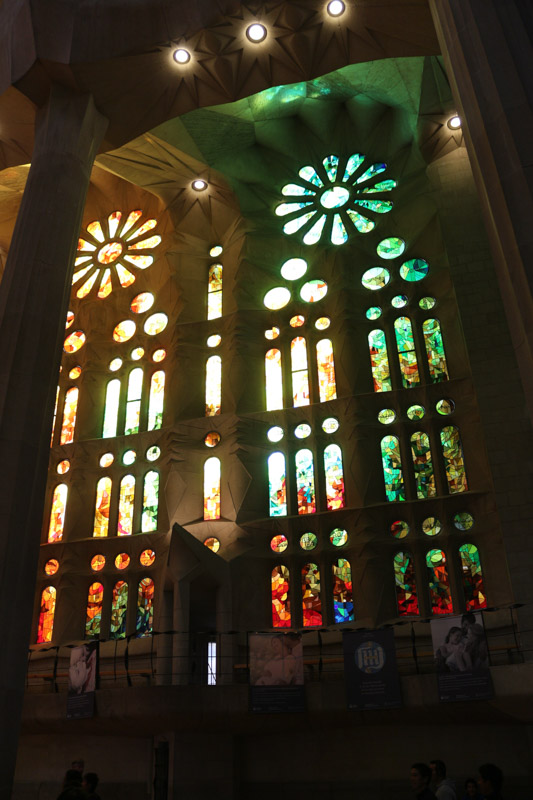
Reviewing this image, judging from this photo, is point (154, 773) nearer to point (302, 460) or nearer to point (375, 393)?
point (302, 460)

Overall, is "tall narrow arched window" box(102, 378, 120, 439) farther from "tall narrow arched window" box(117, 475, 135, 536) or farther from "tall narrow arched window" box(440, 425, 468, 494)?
"tall narrow arched window" box(440, 425, 468, 494)

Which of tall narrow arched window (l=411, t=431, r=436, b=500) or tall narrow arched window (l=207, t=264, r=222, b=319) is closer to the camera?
tall narrow arched window (l=411, t=431, r=436, b=500)

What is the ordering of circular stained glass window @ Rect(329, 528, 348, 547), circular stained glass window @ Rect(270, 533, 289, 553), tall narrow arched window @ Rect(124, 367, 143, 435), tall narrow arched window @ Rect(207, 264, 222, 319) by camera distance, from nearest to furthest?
circular stained glass window @ Rect(329, 528, 348, 547) → circular stained glass window @ Rect(270, 533, 289, 553) → tall narrow arched window @ Rect(124, 367, 143, 435) → tall narrow arched window @ Rect(207, 264, 222, 319)

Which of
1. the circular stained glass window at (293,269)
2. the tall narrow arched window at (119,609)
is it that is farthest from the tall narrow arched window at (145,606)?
the circular stained glass window at (293,269)

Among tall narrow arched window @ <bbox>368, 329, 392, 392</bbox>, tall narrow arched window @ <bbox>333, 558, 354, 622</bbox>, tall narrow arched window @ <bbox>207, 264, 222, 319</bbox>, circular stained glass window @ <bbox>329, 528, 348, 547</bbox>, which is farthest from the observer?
tall narrow arched window @ <bbox>207, 264, 222, 319</bbox>

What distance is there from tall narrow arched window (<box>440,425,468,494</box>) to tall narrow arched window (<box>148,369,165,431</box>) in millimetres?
9070

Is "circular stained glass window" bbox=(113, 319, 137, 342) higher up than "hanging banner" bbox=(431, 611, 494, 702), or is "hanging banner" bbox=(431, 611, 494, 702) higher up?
"circular stained glass window" bbox=(113, 319, 137, 342)

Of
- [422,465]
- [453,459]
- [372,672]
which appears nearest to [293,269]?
[422,465]

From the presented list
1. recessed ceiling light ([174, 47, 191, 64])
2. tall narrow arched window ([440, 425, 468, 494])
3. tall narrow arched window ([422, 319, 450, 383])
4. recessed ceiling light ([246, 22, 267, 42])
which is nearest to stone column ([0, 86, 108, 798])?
recessed ceiling light ([174, 47, 191, 64])

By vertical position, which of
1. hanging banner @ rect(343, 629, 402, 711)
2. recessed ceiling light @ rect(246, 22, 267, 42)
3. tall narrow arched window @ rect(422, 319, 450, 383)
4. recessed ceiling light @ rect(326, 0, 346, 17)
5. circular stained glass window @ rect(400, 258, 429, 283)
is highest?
recessed ceiling light @ rect(246, 22, 267, 42)

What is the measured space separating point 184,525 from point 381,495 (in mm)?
5695

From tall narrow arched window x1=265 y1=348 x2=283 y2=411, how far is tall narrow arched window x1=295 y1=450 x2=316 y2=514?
6.34 ft

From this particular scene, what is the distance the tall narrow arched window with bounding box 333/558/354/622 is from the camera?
1888 cm

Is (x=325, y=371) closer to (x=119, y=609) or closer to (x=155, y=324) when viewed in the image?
(x=155, y=324)
